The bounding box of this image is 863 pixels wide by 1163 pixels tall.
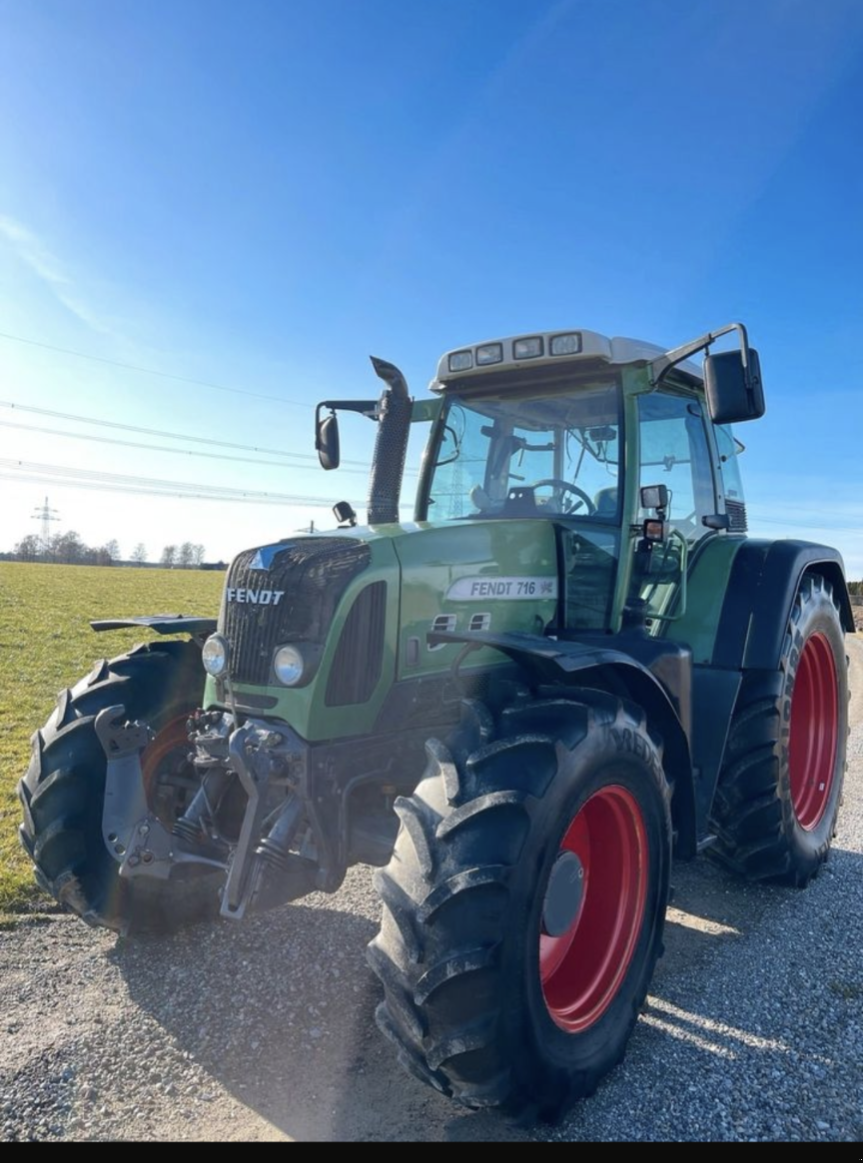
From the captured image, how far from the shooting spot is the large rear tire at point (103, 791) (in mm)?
3396

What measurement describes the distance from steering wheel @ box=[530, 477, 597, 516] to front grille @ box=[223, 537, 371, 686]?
126 cm

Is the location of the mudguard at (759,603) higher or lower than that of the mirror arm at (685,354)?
lower

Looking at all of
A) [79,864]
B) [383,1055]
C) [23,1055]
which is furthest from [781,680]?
[23,1055]

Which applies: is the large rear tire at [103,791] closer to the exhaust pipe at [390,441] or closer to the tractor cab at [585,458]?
the exhaust pipe at [390,441]

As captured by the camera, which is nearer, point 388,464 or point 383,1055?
point 383,1055

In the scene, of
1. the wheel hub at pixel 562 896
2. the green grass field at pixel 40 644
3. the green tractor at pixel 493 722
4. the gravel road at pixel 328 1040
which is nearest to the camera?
the green tractor at pixel 493 722

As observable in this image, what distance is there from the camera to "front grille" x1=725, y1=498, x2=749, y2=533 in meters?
5.22

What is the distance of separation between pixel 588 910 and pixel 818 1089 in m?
0.91

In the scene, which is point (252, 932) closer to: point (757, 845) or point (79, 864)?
point (79, 864)

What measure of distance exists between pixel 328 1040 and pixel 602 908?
43.7 inches

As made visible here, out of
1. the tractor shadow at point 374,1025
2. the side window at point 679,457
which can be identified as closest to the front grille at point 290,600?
the tractor shadow at point 374,1025

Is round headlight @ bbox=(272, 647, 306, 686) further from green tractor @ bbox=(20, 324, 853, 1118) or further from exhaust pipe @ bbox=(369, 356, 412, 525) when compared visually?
exhaust pipe @ bbox=(369, 356, 412, 525)

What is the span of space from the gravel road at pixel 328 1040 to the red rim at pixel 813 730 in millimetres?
906

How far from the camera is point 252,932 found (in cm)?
383
